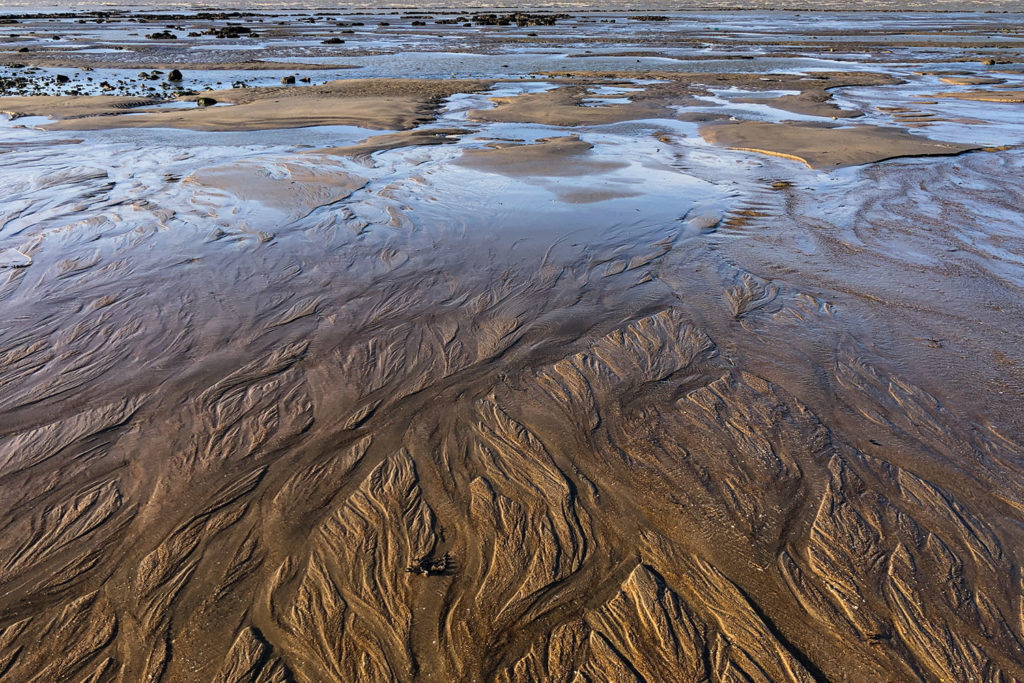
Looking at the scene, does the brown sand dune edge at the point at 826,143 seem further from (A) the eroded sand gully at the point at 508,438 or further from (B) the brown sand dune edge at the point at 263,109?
(B) the brown sand dune edge at the point at 263,109

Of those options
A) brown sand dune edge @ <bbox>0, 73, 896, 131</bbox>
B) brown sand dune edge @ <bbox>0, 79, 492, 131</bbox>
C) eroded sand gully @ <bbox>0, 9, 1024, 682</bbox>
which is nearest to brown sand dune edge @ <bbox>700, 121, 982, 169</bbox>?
brown sand dune edge @ <bbox>0, 73, 896, 131</bbox>

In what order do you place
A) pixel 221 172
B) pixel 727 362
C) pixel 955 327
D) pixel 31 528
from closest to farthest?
pixel 31 528, pixel 727 362, pixel 955 327, pixel 221 172

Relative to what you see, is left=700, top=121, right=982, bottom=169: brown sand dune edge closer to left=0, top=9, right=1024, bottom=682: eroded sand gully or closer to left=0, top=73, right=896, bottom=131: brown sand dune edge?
left=0, top=73, right=896, bottom=131: brown sand dune edge

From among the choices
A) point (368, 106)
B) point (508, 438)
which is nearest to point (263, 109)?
point (368, 106)

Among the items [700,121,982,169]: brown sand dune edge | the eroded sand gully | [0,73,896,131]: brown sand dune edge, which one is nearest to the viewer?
the eroded sand gully

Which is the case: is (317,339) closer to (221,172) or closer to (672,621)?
(672,621)

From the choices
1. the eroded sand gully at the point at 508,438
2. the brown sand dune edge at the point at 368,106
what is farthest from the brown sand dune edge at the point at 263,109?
the eroded sand gully at the point at 508,438

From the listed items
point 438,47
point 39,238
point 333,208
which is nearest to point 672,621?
point 333,208
